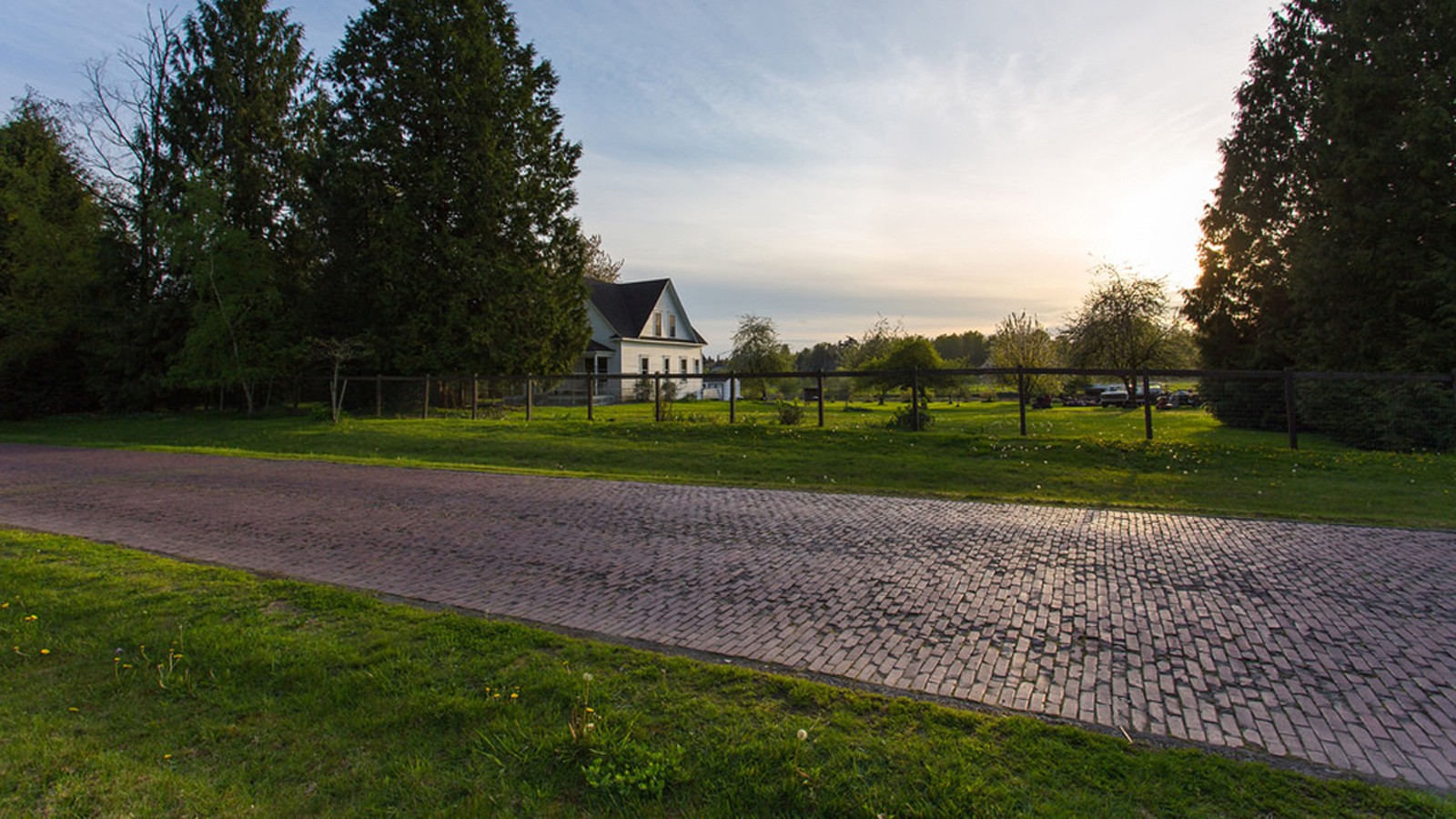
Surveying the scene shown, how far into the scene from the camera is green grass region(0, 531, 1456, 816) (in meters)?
2.66

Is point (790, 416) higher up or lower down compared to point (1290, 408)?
lower down

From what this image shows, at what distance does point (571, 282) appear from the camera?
27.2 meters

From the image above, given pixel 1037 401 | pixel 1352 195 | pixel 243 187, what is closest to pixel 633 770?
pixel 1352 195

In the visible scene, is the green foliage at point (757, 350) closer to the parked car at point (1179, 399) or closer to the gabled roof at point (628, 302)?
the gabled roof at point (628, 302)

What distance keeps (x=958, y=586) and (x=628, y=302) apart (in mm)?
42917

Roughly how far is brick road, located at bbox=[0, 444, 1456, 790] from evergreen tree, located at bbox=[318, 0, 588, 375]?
1560 cm

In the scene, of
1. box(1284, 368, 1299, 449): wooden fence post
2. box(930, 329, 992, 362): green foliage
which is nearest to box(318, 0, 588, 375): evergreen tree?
box(1284, 368, 1299, 449): wooden fence post

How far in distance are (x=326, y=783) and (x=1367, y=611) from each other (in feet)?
20.4

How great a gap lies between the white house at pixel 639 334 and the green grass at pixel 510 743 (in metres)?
34.4

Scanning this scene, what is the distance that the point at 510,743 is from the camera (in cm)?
303

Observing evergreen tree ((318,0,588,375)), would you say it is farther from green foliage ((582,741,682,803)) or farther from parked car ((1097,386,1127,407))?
parked car ((1097,386,1127,407))

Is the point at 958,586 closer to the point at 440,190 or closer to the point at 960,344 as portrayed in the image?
the point at 440,190

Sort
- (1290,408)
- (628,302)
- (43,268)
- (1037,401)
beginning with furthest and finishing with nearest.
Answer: (628,302), (1037,401), (43,268), (1290,408)

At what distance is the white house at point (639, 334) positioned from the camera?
42344mm
